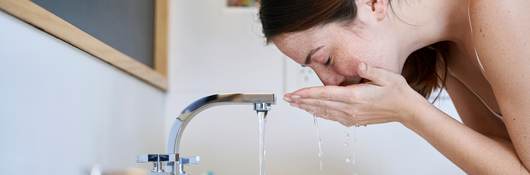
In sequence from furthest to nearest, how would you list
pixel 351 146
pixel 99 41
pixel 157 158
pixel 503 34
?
1. pixel 351 146
2. pixel 99 41
3. pixel 157 158
4. pixel 503 34

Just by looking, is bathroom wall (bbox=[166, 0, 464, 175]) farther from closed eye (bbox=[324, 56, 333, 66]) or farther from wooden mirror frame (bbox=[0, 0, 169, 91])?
closed eye (bbox=[324, 56, 333, 66])

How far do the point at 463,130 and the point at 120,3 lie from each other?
0.77 metres

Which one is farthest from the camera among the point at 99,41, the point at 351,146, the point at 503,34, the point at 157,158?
the point at 351,146

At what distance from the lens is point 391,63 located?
3.24 feet

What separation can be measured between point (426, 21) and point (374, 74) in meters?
0.14

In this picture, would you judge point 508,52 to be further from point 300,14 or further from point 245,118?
point 245,118

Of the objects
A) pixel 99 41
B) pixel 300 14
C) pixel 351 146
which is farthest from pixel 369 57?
pixel 351 146

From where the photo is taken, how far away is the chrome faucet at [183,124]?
938mm

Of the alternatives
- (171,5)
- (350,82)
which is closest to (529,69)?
(350,82)

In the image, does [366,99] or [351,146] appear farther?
[351,146]

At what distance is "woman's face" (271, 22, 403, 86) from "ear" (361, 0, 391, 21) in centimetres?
2

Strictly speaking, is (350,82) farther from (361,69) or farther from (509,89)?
(509,89)

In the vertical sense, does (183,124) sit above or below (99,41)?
below

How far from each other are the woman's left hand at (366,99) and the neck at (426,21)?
8 cm
